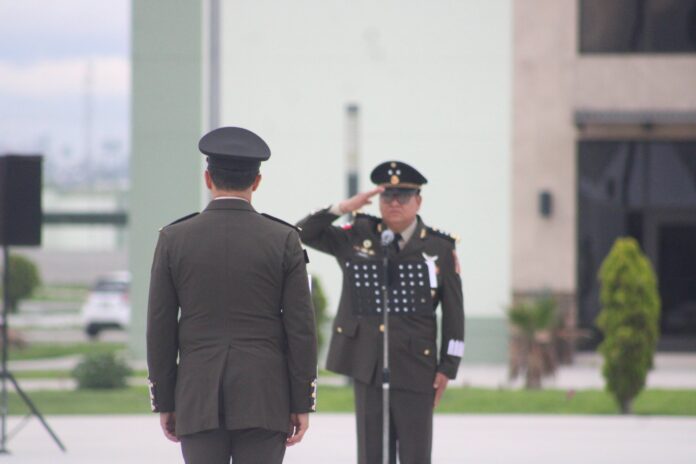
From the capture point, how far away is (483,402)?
1634 centimetres

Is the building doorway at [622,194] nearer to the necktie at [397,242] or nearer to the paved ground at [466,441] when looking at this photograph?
the paved ground at [466,441]

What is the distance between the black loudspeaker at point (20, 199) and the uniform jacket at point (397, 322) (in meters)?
4.25

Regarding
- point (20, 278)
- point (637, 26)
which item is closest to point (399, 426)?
point (637, 26)

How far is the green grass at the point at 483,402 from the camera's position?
15766 mm

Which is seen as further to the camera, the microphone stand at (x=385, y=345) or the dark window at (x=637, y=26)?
the dark window at (x=637, y=26)

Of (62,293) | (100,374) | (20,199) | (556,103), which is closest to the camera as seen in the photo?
(20,199)

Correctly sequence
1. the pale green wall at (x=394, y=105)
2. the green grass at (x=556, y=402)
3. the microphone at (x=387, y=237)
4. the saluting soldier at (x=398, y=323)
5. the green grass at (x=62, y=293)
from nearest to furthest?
1. the saluting soldier at (x=398, y=323)
2. the microphone at (x=387, y=237)
3. the green grass at (x=556, y=402)
4. the pale green wall at (x=394, y=105)
5. the green grass at (x=62, y=293)

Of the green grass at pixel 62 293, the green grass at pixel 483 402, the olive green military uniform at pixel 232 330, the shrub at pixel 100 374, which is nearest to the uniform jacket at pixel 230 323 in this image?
the olive green military uniform at pixel 232 330

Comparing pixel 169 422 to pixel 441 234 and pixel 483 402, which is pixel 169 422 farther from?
pixel 483 402

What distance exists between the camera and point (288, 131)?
981 inches

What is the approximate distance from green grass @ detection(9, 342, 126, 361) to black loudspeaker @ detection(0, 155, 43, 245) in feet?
46.9

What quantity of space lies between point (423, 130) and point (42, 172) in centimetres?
1310

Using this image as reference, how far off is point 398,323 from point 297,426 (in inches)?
90.8

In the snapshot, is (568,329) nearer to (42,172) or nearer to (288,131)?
(288,131)
